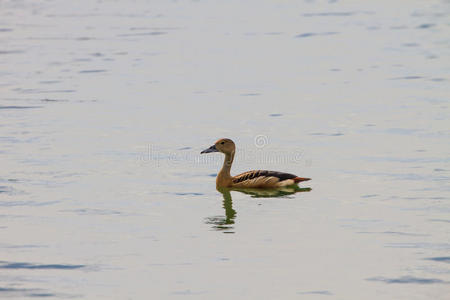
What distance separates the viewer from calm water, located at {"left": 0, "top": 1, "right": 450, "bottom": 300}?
12.2 m

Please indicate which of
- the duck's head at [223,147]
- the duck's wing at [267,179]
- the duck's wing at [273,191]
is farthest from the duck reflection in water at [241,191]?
the duck's head at [223,147]

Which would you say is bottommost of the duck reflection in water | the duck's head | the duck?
the duck reflection in water

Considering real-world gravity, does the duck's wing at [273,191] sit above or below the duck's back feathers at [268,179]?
below

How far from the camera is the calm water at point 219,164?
12.2 m

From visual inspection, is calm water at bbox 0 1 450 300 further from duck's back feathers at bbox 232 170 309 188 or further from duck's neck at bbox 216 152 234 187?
duck's back feathers at bbox 232 170 309 188

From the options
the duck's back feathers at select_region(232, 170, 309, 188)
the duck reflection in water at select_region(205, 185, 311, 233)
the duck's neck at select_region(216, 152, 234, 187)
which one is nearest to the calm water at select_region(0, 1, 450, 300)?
the duck reflection in water at select_region(205, 185, 311, 233)

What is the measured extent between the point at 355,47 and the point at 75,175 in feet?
71.4

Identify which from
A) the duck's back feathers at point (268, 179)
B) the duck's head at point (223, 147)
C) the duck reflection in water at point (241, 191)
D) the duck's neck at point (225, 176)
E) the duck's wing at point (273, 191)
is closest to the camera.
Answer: the duck reflection in water at point (241, 191)

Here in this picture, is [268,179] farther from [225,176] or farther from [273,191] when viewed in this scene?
[225,176]

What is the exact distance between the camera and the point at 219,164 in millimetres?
20281

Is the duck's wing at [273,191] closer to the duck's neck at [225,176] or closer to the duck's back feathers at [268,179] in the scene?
the duck's back feathers at [268,179]

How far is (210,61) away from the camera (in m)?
34.8

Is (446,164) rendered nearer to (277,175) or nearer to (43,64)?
(277,175)

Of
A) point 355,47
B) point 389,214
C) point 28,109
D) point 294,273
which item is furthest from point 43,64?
point 294,273
